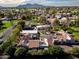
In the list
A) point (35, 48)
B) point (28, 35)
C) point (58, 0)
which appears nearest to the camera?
point (35, 48)

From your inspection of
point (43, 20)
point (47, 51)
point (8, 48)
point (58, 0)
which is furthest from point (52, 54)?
point (58, 0)

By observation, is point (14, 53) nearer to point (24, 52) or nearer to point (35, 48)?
point (24, 52)

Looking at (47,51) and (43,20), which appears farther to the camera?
(43,20)

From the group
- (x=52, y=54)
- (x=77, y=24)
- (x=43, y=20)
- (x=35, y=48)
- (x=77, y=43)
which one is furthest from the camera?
(x=43, y=20)

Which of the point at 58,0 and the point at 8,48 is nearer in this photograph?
the point at 8,48

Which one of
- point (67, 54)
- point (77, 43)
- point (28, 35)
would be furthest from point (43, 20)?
point (67, 54)

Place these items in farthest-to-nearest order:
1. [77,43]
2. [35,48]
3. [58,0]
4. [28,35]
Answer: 1. [58,0]
2. [28,35]
3. [77,43]
4. [35,48]

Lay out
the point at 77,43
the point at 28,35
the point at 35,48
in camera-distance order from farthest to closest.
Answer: the point at 28,35, the point at 77,43, the point at 35,48

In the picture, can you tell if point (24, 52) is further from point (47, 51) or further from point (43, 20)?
point (43, 20)

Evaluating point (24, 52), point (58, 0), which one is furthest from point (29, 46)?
point (58, 0)
